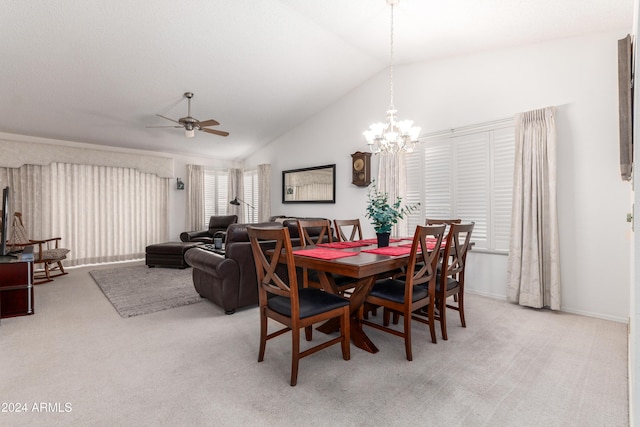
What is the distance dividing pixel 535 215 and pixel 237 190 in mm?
6778

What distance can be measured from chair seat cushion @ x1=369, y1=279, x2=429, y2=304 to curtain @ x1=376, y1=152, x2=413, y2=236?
2303 mm

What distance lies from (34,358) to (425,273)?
10.2 feet

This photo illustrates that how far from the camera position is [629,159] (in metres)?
2.15

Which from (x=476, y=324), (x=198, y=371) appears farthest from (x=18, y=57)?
(x=476, y=324)

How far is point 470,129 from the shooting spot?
4.19 meters

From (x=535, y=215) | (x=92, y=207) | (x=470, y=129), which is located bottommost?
(x=535, y=215)

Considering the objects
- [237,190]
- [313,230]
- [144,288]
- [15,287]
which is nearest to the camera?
[15,287]

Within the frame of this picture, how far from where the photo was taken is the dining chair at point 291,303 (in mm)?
2002

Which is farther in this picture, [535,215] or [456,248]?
[535,215]

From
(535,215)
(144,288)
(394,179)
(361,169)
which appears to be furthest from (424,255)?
(144,288)

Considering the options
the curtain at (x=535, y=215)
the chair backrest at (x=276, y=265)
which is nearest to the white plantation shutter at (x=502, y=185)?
the curtain at (x=535, y=215)

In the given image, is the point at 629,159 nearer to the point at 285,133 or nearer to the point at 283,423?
the point at 283,423

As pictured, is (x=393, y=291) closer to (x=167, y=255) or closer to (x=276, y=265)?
(x=276, y=265)

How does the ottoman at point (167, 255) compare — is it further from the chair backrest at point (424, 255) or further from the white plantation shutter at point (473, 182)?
the white plantation shutter at point (473, 182)
